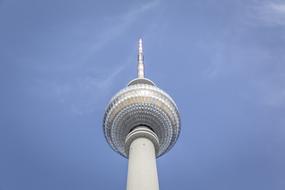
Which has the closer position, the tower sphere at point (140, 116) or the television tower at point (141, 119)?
the television tower at point (141, 119)

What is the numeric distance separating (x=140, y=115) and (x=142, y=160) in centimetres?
1059

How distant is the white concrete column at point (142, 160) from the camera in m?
53.3

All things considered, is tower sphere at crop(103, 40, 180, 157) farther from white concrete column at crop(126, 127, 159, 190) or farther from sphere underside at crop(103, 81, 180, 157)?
white concrete column at crop(126, 127, 159, 190)

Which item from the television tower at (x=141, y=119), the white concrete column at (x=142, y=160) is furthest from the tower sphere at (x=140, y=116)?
the white concrete column at (x=142, y=160)

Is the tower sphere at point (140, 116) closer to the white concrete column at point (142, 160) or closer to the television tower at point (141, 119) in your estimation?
the television tower at point (141, 119)

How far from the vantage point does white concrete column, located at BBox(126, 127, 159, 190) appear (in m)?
53.3

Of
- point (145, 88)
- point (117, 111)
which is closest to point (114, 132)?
Answer: point (117, 111)

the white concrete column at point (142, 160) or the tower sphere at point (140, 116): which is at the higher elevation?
the tower sphere at point (140, 116)

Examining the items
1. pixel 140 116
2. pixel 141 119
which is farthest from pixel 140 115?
pixel 141 119

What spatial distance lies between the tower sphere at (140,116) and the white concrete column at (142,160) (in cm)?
356

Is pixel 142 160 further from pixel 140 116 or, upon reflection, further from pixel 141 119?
pixel 141 119

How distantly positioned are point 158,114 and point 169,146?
619 cm

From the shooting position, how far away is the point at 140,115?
6531 centimetres

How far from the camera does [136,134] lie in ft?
202
